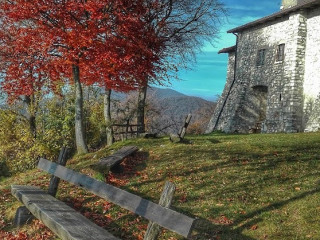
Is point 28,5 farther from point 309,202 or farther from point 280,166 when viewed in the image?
point 309,202

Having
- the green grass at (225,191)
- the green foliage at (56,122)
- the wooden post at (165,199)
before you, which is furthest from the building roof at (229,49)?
the wooden post at (165,199)

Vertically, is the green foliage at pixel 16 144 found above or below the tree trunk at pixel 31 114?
below

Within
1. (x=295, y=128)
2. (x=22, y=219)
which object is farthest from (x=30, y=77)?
(x=295, y=128)

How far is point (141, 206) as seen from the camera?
461cm

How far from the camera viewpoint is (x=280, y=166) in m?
9.89

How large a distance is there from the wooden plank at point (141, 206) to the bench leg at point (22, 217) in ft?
3.35

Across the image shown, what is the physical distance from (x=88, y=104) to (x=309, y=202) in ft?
52.4

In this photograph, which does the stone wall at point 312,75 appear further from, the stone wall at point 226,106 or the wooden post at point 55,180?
the wooden post at point 55,180

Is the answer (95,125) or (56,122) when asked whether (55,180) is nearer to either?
(56,122)

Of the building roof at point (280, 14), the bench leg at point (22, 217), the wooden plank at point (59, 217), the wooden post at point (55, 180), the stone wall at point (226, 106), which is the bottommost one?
the bench leg at point (22, 217)

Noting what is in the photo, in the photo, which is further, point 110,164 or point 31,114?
point 31,114

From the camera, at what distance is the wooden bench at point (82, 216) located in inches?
163

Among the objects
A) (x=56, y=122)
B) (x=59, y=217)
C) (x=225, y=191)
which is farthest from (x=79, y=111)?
(x=59, y=217)

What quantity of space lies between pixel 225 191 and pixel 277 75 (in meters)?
17.8
